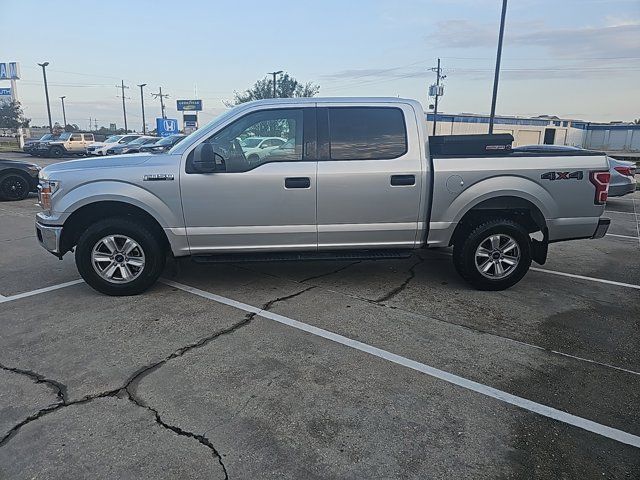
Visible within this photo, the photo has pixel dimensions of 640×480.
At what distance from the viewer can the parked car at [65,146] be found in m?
30.2

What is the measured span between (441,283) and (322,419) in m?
3.05

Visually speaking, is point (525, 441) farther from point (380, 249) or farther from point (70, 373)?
point (70, 373)

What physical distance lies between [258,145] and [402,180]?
1568 millimetres

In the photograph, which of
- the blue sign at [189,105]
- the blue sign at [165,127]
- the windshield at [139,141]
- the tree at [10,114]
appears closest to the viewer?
the windshield at [139,141]

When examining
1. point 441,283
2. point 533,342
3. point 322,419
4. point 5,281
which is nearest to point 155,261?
point 5,281

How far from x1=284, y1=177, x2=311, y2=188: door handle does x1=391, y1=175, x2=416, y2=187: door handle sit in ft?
2.95

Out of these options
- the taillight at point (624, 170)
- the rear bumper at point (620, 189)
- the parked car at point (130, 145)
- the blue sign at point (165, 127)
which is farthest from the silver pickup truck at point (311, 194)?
the blue sign at point (165, 127)

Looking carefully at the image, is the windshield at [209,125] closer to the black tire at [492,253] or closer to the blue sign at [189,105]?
the black tire at [492,253]

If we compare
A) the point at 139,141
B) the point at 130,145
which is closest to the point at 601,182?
the point at 130,145

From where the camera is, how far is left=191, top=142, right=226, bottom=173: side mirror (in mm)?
4543

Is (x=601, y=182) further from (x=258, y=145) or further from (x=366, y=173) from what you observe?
(x=258, y=145)

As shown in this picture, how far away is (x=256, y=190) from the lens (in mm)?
4703

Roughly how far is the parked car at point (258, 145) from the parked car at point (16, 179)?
1010 centimetres

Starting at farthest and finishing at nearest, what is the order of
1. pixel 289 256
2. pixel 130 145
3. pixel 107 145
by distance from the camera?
pixel 107 145 → pixel 130 145 → pixel 289 256
